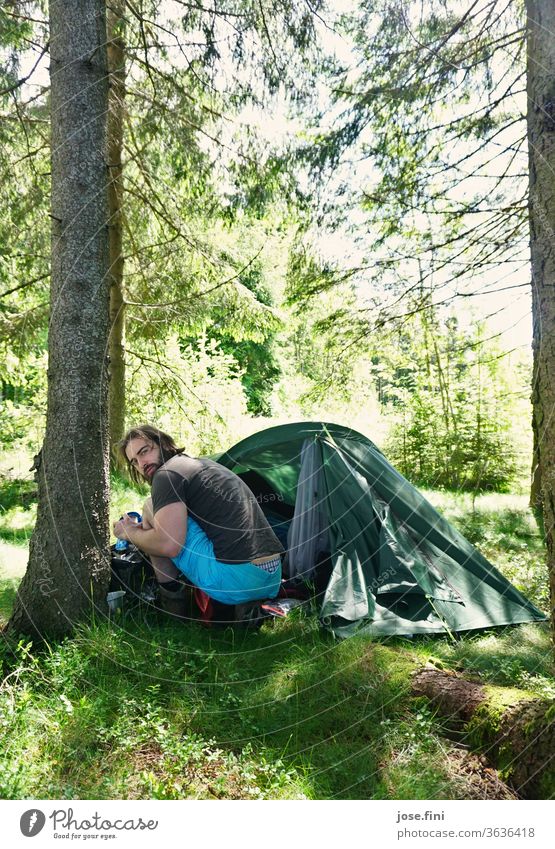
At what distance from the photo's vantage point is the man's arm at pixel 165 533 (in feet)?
9.36

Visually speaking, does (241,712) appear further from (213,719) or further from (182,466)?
(182,466)

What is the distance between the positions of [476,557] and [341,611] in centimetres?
103

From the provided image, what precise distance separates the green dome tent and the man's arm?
84cm

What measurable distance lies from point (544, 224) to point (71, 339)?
6.97 ft

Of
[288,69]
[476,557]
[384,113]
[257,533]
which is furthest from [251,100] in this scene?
[476,557]

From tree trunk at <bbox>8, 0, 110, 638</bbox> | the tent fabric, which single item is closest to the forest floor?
tree trunk at <bbox>8, 0, 110, 638</bbox>

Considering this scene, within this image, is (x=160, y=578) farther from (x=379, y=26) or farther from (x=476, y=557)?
(x=379, y=26)

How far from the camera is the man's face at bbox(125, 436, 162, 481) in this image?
3.08 metres

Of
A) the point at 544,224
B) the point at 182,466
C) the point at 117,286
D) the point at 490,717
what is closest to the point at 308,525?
the point at 182,466

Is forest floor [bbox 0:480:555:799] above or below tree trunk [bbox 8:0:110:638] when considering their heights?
below

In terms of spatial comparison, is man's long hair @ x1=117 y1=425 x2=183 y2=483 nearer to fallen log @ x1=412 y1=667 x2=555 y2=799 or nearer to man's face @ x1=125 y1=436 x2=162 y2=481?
man's face @ x1=125 y1=436 x2=162 y2=481

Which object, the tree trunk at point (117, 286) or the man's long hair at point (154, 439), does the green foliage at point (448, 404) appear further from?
the tree trunk at point (117, 286)

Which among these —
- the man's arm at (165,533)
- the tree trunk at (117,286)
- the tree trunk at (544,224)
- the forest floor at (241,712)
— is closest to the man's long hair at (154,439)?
the man's arm at (165,533)

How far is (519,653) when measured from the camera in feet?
9.49
